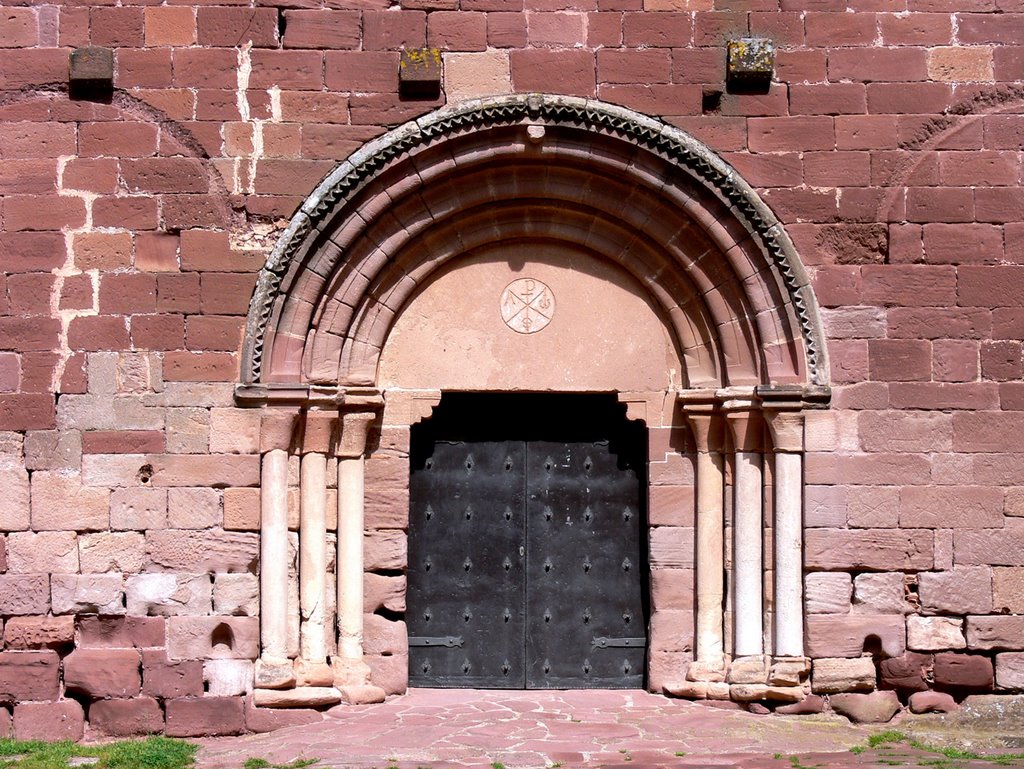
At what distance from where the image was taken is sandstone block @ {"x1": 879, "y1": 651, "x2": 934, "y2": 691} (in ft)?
26.7

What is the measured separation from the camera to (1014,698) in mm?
8117

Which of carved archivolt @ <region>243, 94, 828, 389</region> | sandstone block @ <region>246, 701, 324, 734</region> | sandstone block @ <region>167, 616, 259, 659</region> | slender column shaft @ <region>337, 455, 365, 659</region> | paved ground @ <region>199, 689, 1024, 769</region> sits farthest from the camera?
slender column shaft @ <region>337, 455, 365, 659</region>

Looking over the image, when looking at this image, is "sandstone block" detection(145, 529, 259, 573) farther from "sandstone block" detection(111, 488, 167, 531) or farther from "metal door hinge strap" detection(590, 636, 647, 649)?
"metal door hinge strap" detection(590, 636, 647, 649)

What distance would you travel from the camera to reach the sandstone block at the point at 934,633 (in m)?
8.15

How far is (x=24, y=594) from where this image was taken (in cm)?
805

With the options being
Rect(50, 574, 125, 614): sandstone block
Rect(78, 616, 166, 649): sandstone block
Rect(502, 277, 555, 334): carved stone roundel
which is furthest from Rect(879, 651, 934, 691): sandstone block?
Rect(50, 574, 125, 614): sandstone block

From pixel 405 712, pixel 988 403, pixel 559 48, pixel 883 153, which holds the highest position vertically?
pixel 559 48

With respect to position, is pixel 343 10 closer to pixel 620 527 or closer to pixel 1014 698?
pixel 620 527

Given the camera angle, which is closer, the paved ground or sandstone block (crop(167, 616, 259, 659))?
the paved ground

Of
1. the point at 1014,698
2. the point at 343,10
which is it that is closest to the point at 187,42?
the point at 343,10

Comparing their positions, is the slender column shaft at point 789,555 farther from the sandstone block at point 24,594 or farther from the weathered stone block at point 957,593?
the sandstone block at point 24,594

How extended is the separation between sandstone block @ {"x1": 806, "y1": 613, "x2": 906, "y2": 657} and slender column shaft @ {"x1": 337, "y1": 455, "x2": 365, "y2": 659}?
9.28 feet

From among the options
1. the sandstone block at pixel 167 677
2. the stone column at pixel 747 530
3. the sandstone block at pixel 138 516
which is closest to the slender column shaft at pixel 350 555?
the sandstone block at pixel 167 677

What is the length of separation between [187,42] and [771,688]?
214 inches
